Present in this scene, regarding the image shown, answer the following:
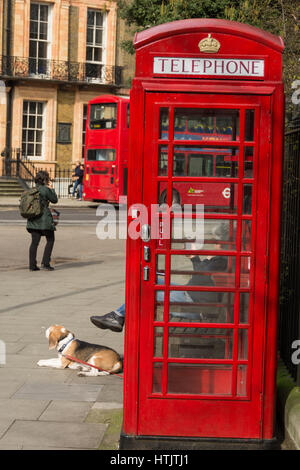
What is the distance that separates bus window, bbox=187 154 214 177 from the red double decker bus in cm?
2366

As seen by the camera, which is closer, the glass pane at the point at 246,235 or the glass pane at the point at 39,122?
the glass pane at the point at 246,235

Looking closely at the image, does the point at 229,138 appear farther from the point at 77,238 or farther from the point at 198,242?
the point at 77,238

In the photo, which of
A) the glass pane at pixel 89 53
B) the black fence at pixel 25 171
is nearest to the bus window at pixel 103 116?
the black fence at pixel 25 171

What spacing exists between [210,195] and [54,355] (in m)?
3.07

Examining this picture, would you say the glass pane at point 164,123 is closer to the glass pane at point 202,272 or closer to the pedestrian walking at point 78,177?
the glass pane at point 202,272

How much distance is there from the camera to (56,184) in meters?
36.9

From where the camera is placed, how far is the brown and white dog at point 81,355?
6637 millimetres

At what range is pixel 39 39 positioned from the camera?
3725cm

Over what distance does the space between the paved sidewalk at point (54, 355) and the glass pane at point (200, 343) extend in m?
0.72

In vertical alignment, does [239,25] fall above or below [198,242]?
above

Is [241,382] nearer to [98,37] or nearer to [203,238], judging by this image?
[203,238]

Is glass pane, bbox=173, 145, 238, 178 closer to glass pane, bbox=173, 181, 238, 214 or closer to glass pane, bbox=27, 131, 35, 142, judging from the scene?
glass pane, bbox=173, 181, 238, 214
